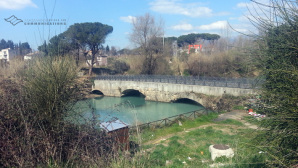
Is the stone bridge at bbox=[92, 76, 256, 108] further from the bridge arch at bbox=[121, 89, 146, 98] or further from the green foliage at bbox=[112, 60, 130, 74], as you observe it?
the green foliage at bbox=[112, 60, 130, 74]

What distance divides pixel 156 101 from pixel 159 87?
6.09 ft

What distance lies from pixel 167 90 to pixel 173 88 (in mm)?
1031

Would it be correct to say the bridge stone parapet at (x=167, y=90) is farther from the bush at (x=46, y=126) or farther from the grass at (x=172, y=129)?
the bush at (x=46, y=126)

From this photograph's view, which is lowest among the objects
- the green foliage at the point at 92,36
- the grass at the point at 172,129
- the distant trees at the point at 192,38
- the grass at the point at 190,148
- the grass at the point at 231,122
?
the grass at the point at 172,129

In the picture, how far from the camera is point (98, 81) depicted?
34.3 metres

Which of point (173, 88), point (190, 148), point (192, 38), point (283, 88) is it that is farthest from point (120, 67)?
point (283, 88)

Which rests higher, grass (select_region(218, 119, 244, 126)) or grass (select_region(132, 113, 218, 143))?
grass (select_region(218, 119, 244, 126))

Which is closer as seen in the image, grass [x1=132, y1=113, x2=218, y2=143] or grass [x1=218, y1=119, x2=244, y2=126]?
grass [x1=132, y1=113, x2=218, y2=143]

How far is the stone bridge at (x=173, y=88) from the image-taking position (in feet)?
67.8

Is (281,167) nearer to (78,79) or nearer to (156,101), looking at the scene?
(78,79)

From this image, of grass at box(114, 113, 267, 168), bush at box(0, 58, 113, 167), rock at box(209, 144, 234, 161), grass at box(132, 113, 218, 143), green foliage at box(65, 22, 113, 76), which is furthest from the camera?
green foliage at box(65, 22, 113, 76)

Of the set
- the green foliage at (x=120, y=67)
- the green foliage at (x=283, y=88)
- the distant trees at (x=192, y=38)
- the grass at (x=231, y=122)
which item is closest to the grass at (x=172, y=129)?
the grass at (x=231, y=122)

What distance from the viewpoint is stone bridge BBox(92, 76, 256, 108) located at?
67.8 ft

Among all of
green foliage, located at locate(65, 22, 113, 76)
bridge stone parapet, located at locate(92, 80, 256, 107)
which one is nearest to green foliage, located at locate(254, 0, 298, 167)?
bridge stone parapet, located at locate(92, 80, 256, 107)
